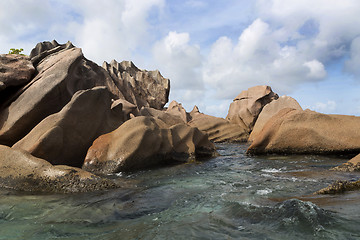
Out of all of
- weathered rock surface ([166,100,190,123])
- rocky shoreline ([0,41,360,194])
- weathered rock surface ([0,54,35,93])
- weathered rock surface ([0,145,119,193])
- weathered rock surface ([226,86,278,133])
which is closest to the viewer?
weathered rock surface ([0,145,119,193])

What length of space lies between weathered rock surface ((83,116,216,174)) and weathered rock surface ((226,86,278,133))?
1671cm

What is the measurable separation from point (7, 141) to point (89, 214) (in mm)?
6612

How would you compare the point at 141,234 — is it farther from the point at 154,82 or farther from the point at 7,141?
the point at 154,82

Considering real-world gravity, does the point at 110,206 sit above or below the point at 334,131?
below

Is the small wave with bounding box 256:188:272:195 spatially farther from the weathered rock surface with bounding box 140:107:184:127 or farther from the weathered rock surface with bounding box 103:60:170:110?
the weathered rock surface with bounding box 103:60:170:110

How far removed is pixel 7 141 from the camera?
31.8ft

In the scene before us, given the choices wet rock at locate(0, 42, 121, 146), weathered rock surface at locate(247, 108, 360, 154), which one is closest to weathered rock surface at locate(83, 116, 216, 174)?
wet rock at locate(0, 42, 121, 146)

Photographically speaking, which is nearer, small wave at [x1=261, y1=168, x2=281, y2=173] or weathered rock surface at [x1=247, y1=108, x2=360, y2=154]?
small wave at [x1=261, y1=168, x2=281, y2=173]

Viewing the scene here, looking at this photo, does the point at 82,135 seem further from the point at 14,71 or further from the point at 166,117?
the point at 166,117

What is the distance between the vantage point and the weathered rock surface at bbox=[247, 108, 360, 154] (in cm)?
1066

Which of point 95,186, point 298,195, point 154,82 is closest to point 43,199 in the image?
point 95,186

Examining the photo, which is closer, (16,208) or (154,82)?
(16,208)

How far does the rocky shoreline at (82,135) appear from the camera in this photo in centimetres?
661

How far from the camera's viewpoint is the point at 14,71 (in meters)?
10.7
